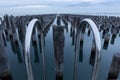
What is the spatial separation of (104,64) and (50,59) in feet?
18.1

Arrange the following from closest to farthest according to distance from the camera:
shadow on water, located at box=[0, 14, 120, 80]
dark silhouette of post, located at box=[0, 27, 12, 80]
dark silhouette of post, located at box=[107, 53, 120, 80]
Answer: shadow on water, located at box=[0, 14, 120, 80]
dark silhouette of post, located at box=[107, 53, 120, 80]
dark silhouette of post, located at box=[0, 27, 12, 80]

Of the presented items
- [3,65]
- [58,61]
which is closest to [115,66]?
[58,61]

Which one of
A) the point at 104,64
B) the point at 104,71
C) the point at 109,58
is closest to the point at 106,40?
the point at 109,58

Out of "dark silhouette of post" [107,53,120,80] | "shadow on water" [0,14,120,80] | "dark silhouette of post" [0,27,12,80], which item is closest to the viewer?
"shadow on water" [0,14,120,80]

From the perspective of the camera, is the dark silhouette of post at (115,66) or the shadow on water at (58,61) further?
the dark silhouette of post at (115,66)

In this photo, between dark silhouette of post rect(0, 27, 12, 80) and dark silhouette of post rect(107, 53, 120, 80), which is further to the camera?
dark silhouette of post rect(0, 27, 12, 80)

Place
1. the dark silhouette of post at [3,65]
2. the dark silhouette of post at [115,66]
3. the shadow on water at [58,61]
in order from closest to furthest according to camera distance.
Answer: the shadow on water at [58,61] < the dark silhouette of post at [115,66] < the dark silhouette of post at [3,65]

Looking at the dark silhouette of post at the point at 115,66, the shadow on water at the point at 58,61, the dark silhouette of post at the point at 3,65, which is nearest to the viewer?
the shadow on water at the point at 58,61

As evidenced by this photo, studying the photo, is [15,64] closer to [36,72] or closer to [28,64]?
[36,72]

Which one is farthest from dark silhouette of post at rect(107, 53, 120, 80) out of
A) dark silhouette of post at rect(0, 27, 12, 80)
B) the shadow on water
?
dark silhouette of post at rect(0, 27, 12, 80)

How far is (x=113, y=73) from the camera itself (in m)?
7.74

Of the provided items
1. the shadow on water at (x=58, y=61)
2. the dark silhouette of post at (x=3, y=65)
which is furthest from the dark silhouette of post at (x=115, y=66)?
the dark silhouette of post at (x=3, y=65)

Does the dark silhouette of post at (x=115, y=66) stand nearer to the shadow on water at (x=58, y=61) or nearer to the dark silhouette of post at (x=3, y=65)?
the shadow on water at (x=58, y=61)

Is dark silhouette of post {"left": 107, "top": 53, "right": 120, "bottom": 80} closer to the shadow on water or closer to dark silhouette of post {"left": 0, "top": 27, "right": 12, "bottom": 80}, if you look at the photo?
the shadow on water
